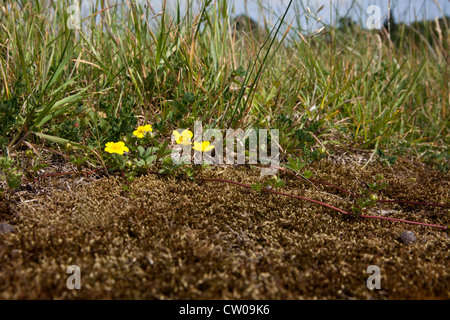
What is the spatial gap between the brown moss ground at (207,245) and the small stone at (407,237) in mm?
47

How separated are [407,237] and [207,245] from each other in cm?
99

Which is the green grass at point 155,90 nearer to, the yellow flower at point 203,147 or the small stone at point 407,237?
the yellow flower at point 203,147

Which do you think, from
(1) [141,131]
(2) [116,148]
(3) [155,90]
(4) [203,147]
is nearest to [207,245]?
(4) [203,147]

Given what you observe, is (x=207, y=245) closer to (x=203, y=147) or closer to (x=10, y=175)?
(x=203, y=147)

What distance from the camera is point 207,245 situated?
1.48 metres

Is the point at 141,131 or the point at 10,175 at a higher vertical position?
the point at 141,131

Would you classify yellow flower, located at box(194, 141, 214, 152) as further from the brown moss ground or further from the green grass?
the green grass

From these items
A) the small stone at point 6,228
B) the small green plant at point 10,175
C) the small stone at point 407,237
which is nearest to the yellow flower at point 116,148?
the small green plant at point 10,175

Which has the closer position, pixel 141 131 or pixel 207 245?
pixel 207 245

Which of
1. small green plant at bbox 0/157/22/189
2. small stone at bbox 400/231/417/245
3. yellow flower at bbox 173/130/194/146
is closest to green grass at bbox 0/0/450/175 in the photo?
yellow flower at bbox 173/130/194/146
